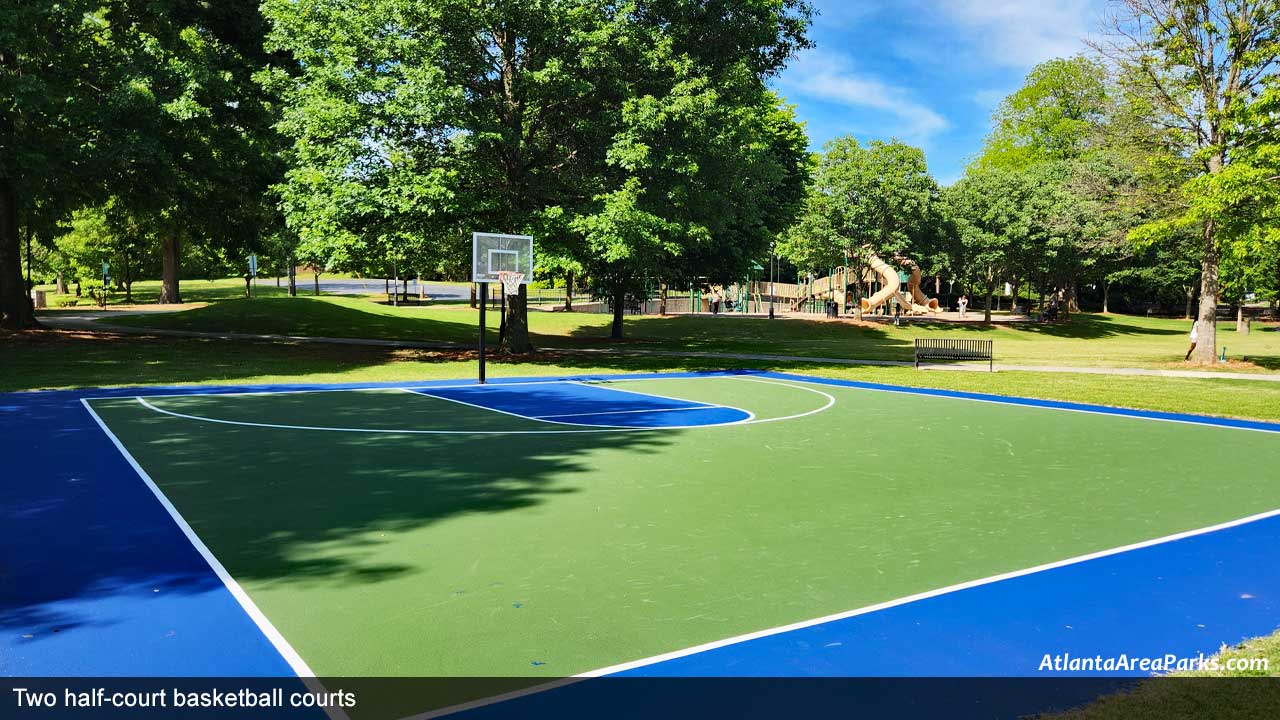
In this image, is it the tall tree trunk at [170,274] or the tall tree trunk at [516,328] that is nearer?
the tall tree trunk at [516,328]

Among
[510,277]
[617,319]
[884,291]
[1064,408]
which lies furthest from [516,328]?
[884,291]

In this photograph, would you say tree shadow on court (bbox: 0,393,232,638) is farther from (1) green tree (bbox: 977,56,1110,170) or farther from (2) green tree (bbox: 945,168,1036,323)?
(1) green tree (bbox: 977,56,1110,170)

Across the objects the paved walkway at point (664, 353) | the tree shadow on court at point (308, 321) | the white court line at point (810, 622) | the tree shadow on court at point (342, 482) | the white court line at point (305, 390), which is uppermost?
the tree shadow on court at point (308, 321)

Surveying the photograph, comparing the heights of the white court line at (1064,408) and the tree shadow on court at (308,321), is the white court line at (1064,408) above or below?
below

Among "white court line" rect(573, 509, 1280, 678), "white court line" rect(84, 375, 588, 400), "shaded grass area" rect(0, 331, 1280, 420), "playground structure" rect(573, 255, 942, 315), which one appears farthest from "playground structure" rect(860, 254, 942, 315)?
"white court line" rect(573, 509, 1280, 678)

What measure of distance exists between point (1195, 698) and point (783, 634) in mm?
2324

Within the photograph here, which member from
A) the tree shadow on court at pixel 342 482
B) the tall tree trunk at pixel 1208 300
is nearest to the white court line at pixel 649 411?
the tree shadow on court at pixel 342 482

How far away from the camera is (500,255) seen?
23031 mm

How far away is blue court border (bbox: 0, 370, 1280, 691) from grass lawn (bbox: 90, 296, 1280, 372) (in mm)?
23927

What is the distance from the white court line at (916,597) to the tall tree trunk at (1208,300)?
70.0ft

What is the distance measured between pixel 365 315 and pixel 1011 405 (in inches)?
1303

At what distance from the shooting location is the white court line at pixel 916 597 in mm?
5156

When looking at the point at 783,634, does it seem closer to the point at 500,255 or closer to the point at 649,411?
the point at 649,411

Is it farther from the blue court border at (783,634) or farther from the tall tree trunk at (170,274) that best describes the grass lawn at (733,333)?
the blue court border at (783,634)
